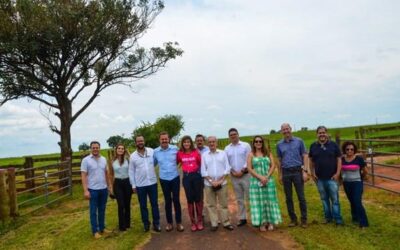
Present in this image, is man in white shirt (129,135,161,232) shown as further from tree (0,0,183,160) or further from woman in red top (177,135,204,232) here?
tree (0,0,183,160)

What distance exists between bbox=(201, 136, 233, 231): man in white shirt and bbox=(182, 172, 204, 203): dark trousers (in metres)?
0.15

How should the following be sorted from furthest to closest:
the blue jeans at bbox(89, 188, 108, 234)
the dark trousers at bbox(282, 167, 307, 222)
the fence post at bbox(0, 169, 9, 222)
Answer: the fence post at bbox(0, 169, 9, 222), the blue jeans at bbox(89, 188, 108, 234), the dark trousers at bbox(282, 167, 307, 222)

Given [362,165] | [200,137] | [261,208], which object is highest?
[200,137]

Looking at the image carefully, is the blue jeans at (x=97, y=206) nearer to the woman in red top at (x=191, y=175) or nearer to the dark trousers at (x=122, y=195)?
the dark trousers at (x=122, y=195)

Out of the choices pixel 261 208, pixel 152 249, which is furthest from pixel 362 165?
pixel 152 249

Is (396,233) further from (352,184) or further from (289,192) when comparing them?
(289,192)

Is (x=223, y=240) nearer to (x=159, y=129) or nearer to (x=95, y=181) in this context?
(x=95, y=181)

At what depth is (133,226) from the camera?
9.34 meters

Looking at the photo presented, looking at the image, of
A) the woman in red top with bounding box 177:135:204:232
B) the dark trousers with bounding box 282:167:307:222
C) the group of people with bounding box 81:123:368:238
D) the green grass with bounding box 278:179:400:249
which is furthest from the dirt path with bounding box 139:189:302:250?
the dark trousers with bounding box 282:167:307:222

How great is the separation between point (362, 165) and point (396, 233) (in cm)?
130

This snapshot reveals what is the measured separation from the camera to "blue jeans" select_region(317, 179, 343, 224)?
8094 millimetres

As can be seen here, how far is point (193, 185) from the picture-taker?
8.33 meters

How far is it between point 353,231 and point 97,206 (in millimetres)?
4828

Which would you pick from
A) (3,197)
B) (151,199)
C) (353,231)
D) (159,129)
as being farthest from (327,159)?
(159,129)
